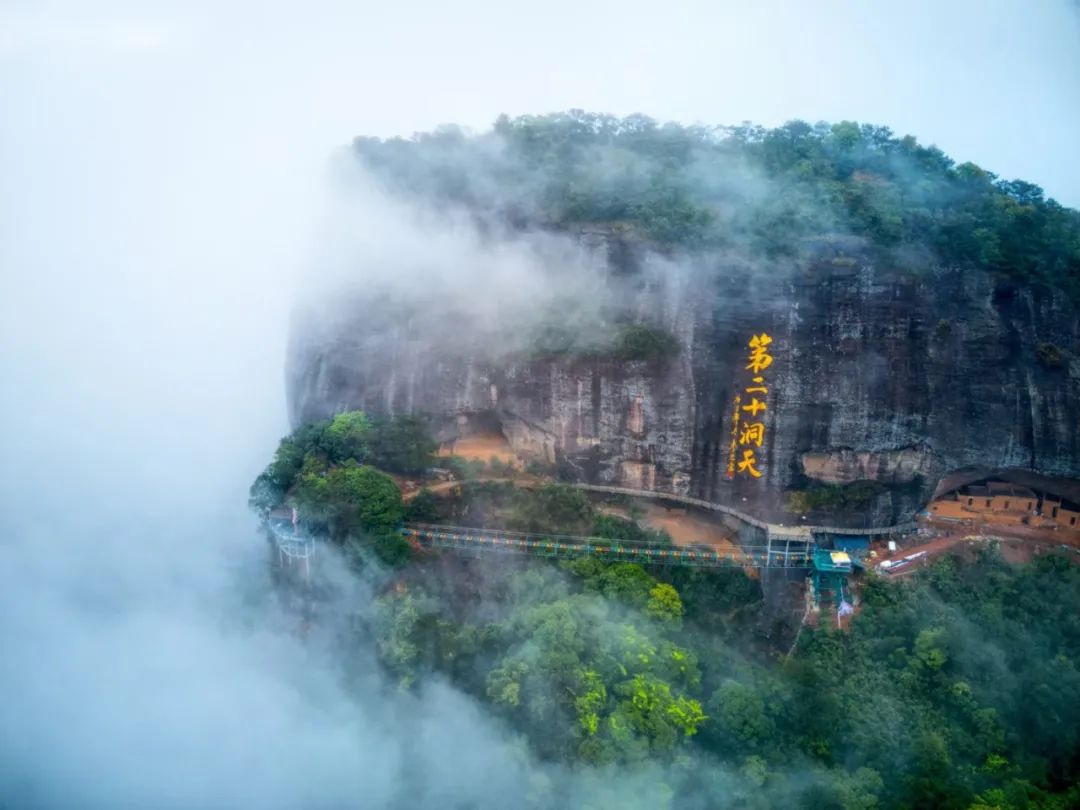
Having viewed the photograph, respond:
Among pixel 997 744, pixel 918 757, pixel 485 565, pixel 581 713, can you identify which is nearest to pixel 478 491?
pixel 485 565

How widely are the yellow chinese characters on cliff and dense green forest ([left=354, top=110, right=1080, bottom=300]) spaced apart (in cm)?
226

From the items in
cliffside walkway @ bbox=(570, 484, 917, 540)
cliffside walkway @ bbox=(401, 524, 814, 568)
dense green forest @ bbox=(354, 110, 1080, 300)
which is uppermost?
dense green forest @ bbox=(354, 110, 1080, 300)

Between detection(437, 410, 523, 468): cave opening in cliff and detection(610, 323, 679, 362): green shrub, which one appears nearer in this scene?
detection(610, 323, 679, 362): green shrub

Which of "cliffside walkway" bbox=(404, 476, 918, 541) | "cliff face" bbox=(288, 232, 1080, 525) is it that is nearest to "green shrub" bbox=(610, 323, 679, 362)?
"cliff face" bbox=(288, 232, 1080, 525)

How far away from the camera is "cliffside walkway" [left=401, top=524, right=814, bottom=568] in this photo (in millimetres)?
18172

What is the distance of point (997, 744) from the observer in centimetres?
1488

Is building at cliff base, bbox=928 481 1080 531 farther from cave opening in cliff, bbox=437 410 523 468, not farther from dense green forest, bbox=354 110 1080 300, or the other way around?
cave opening in cliff, bbox=437 410 523 468

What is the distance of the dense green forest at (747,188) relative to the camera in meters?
17.9

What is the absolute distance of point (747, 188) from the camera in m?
19.3

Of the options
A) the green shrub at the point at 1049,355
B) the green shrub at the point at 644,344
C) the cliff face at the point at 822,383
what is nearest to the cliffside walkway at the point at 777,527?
the cliff face at the point at 822,383

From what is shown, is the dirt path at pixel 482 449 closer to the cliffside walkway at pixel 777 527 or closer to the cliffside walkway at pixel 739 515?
the cliffside walkway at pixel 739 515

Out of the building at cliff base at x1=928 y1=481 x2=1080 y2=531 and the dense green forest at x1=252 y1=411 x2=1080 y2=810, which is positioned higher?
the building at cliff base at x1=928 y1=481 x2=1080 y2=531

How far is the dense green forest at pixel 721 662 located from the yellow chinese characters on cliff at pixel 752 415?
2.44 metres

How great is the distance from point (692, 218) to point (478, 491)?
8033 millimetres
